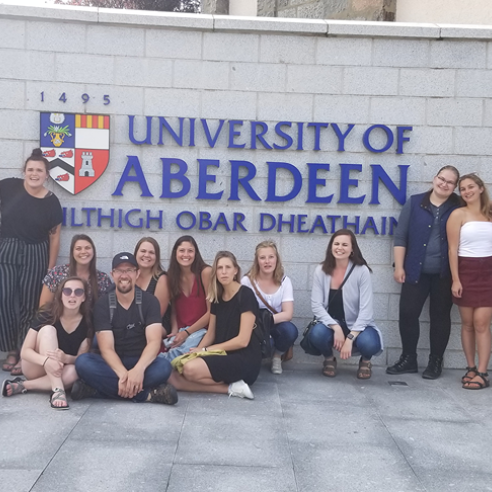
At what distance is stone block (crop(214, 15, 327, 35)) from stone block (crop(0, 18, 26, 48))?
175 cm

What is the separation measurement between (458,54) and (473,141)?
2.66 feet

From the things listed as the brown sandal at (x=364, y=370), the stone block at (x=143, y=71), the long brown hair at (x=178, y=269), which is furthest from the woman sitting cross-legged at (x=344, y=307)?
the stone block at (x=143, y=71)

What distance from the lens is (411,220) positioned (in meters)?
6.68

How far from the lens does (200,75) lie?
683 cm

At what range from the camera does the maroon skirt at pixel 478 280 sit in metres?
6.32

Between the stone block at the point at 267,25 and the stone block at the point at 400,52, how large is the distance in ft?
1.76

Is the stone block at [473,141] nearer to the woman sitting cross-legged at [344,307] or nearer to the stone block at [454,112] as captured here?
the stone block at [454,112]

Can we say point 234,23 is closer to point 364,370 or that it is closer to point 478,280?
point 478,280

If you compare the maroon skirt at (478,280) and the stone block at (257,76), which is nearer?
the maroon skirt at (478,280)

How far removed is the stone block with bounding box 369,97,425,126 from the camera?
22.7ft

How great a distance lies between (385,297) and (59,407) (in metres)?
3.21

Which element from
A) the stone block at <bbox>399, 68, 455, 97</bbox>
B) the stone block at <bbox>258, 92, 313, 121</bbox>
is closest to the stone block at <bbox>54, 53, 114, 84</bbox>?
the stone block at <bbox>258, 92, 313, 121</bbox>

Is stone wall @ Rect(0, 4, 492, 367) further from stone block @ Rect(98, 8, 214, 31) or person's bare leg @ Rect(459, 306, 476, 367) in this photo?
person's bare leg @ Rect(459, 306, 476, 367)

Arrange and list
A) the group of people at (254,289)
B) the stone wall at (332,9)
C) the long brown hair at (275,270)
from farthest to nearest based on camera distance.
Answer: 1. the stone wall at (332,9)
2. the long brown hair at (275,270)
3. the group of people at (254,289)
